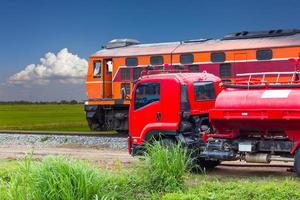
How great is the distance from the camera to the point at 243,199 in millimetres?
10180

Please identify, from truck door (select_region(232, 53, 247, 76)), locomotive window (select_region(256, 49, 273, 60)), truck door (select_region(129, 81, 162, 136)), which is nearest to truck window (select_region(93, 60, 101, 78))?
truck door (select_region(232, 53, 247, 76))

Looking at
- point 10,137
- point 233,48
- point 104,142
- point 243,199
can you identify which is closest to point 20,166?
point 243,199

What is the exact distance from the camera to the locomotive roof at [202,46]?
2339cm

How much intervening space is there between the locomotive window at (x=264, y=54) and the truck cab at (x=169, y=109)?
8.30 metres

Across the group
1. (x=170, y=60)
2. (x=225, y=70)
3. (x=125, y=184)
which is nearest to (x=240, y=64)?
(x=225, y=70)

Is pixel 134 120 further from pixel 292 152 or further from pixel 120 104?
pixel 120 104

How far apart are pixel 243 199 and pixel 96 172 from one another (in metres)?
2.84

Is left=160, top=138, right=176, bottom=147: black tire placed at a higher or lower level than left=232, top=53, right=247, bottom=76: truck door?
lower

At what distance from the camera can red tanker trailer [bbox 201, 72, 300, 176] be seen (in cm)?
1328

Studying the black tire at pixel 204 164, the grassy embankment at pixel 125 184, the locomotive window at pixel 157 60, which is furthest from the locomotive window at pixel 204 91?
the locomotive window at pixel 157 60

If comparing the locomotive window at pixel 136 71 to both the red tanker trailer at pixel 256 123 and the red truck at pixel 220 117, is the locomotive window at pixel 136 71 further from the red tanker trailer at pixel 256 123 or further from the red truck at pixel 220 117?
the red tanker trailer at pixel 256 123

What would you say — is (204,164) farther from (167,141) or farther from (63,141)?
(63,141)

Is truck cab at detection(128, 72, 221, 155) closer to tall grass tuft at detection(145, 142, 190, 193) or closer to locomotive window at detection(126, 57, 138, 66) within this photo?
tall grass tuft at detection(145, 142, 190, 193)

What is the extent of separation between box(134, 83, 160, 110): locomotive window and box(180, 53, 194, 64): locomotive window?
10.0 meters
